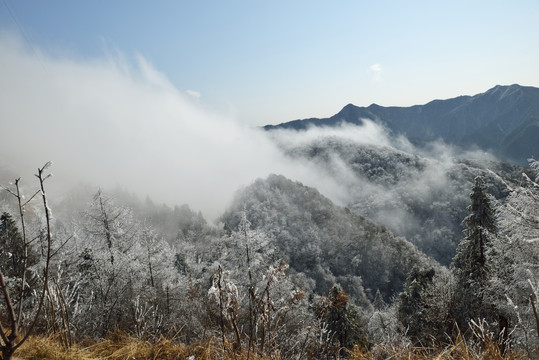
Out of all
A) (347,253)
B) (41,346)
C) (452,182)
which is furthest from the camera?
(452,182)

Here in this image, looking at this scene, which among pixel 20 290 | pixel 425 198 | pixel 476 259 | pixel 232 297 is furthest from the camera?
pixel 425 198

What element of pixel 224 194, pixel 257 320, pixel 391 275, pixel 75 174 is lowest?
pixel 391 275

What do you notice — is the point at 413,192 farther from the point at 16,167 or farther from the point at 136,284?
the point at 16,167

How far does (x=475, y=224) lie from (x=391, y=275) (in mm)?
82729

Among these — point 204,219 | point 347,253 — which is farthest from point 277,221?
point 204,219

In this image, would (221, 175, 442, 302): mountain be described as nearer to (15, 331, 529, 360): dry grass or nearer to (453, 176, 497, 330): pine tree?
(453, 176, 497, 330): pine tree

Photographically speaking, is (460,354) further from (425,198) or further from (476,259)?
(425,198)

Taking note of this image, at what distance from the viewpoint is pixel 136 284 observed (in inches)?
656

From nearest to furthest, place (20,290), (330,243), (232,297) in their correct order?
(20,290) → (232,297) → (330,243)

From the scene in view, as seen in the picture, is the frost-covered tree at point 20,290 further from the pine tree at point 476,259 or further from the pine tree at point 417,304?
the pine tree at point 417,304

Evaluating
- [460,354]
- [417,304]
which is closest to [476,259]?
[417,304]

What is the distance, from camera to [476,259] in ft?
51.2

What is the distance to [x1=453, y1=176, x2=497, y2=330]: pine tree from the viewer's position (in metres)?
14.9

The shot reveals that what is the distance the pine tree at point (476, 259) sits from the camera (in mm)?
14898
